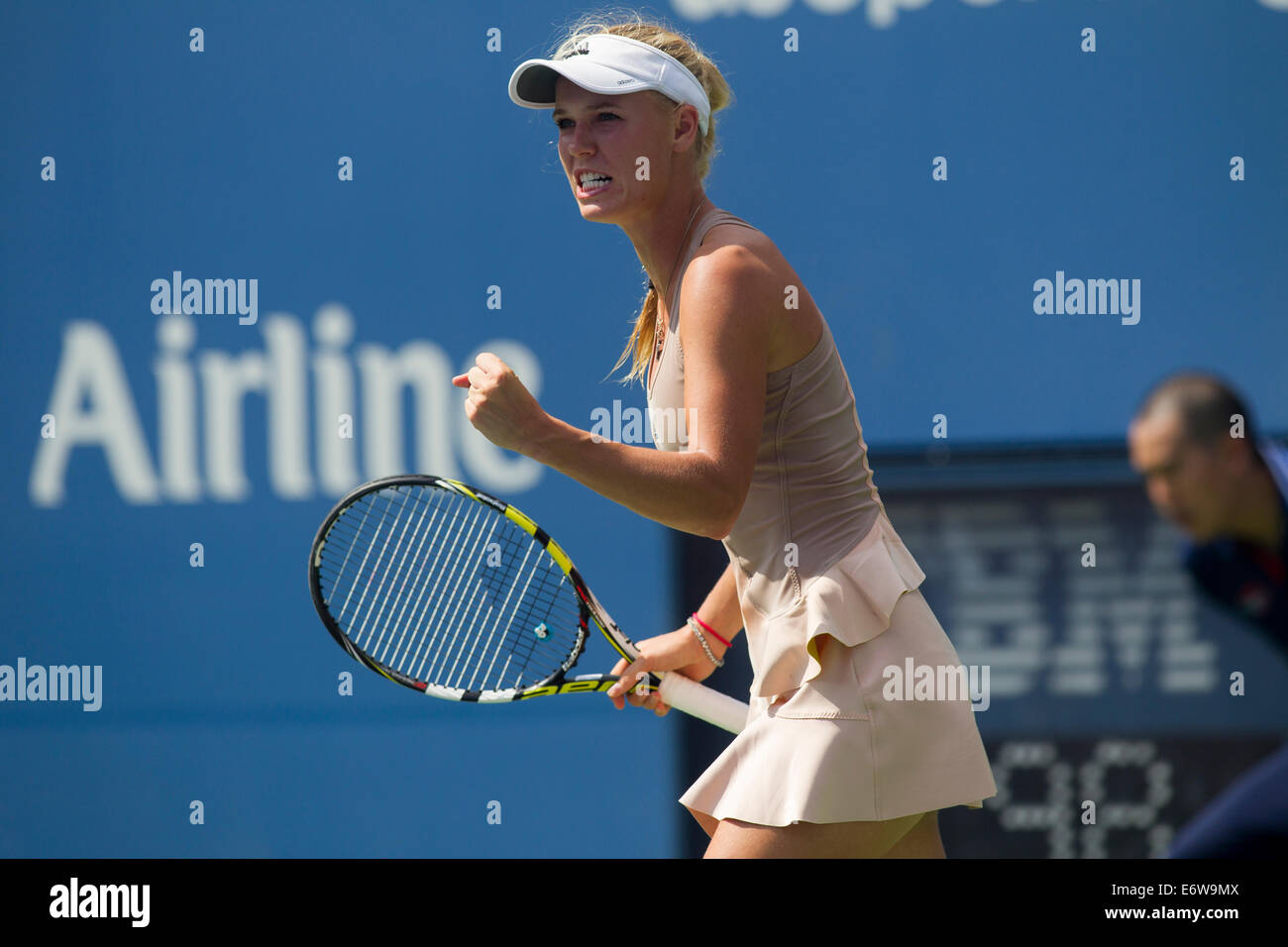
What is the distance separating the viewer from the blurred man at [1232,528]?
162 cm

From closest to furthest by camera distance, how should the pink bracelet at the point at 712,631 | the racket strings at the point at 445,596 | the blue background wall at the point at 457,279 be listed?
the pink bracelet at the point at 712,631, the racket strings at the point at 445,596, the blue background wall at the point at 457,279

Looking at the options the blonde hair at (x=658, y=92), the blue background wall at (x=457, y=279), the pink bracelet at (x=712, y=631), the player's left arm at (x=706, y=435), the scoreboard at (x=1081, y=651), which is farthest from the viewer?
the blue background wall at (x=457, y=279)

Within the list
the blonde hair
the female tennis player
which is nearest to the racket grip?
the female tennis player

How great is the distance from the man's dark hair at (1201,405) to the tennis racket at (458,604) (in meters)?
0.76

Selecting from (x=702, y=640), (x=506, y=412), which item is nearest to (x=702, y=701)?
(x=702, y=640)

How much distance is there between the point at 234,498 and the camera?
3143mm

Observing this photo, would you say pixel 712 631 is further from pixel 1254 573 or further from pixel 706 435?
pixel 1254 573

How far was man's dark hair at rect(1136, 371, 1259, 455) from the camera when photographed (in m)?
1.66

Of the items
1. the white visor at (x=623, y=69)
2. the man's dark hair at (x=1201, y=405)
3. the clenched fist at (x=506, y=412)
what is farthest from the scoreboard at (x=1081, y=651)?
the clenched fist at (x=506, y=412)

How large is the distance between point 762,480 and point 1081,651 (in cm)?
152

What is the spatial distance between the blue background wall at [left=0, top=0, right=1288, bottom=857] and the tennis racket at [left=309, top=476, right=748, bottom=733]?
0.97 feet

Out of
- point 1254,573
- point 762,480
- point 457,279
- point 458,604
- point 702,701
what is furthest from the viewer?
point 457,279

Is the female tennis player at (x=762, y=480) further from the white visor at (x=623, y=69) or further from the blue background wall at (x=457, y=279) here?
the blue background wall at (x=457, y=279)

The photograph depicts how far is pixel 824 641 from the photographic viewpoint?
1647 mm
